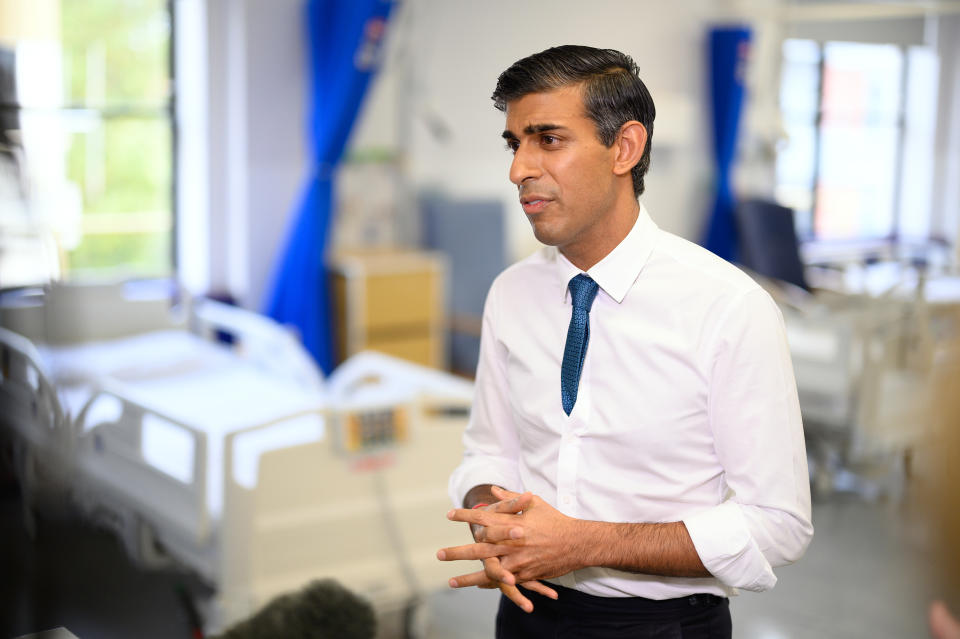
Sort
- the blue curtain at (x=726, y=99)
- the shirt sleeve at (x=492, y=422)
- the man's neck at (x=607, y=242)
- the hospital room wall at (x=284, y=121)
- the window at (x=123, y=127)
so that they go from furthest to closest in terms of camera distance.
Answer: the hospital room wall at (x=284, y=121) < the window at (x=123, y=127) < the blue curtain at (x=726, y=99) < the shirt sleeve at (x=492, y=422) < the man's neck at (x=607, y=242)

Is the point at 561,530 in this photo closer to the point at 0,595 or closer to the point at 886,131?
the point at 0,595

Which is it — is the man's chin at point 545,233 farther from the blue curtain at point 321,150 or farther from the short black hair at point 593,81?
the blue curtain at point 321,150

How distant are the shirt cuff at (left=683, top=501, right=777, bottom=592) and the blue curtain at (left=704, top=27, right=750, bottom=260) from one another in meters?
1.95

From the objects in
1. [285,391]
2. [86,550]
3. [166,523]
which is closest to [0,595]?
[86,550]

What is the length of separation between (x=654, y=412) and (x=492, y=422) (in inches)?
8.7

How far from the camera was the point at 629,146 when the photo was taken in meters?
1.03

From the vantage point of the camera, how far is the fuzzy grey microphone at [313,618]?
6.27ft

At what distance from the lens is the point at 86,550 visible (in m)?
1.72

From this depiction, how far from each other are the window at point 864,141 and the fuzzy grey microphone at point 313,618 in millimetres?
1417

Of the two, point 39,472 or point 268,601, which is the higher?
point 39,472

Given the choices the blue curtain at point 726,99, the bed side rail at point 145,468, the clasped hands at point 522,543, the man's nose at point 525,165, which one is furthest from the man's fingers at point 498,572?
the blue curtain at point 726,99

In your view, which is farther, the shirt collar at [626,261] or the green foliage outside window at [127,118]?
the green foliage outside window at [127,118]

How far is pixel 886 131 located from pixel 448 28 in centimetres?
257

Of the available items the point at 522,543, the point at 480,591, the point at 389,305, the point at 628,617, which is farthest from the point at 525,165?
the point at 389,305
